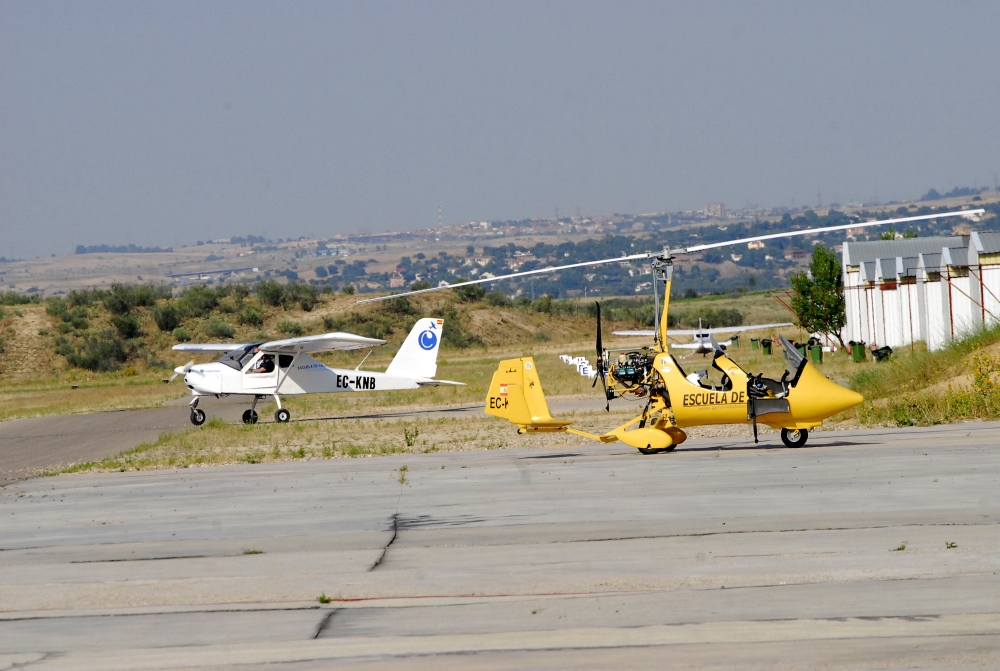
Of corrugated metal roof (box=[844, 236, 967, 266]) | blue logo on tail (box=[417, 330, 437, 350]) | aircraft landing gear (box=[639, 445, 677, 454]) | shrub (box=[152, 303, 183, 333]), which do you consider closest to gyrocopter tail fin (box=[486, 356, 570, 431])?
aircraft landing gear (box=[639, 445, 677, 454])

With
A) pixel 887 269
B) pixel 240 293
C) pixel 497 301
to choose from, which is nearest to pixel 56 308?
pixel 240 293

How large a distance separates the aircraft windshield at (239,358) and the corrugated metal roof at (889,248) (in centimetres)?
3050

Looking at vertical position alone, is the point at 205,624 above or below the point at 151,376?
above

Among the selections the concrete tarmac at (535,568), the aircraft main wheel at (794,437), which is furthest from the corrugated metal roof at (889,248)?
the concrete tarmac at (535,568)

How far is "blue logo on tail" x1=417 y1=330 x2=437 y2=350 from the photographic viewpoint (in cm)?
2984

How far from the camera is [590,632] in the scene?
7.17 metres

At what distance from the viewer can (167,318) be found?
74312mm

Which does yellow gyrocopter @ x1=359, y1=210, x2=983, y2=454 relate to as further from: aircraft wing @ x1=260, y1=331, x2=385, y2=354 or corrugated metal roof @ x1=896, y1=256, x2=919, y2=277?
corrugated metal roof @ x1=896, y1=256, x2=919, y2=277

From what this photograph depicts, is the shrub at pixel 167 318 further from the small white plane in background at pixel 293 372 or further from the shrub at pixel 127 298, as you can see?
the small white plane in background at pixel 293 372

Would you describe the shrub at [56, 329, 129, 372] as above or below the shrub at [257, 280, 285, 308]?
below

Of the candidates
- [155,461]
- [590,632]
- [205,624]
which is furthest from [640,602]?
[155,461]

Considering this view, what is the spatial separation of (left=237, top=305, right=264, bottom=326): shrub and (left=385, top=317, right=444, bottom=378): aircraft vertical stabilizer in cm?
4876

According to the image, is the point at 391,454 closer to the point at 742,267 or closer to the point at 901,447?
the point at 901,447

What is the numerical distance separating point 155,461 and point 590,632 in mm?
14345
